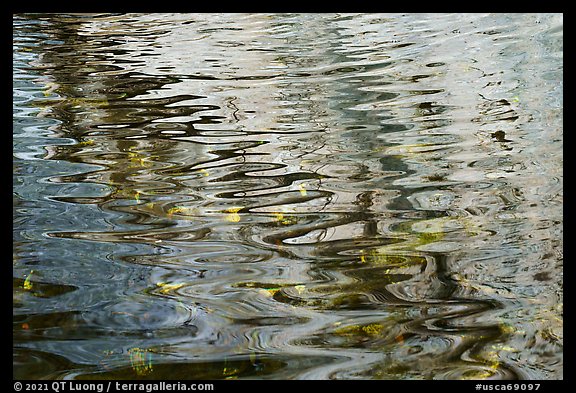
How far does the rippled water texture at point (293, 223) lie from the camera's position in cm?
160

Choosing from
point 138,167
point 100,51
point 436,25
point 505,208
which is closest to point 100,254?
point 138,167

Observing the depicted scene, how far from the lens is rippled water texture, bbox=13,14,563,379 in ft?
5.26

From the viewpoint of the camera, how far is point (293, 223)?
2168 millimetres

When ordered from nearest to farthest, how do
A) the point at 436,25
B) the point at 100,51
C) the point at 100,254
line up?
the point at 100,254
the point at 100,51
the point at 436,25

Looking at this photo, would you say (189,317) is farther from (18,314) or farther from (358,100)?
(358,100)

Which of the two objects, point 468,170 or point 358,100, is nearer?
point 468,170

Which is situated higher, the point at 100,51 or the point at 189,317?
the point at 100,51

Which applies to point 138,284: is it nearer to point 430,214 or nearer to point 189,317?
point 189,317

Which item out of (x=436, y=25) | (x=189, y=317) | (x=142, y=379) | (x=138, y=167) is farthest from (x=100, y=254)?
(x=436, y=25)

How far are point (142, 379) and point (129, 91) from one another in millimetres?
2698

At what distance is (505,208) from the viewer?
223 centimetres

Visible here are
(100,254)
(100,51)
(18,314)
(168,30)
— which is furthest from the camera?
(168,30)

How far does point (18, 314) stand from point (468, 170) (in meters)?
1.87
